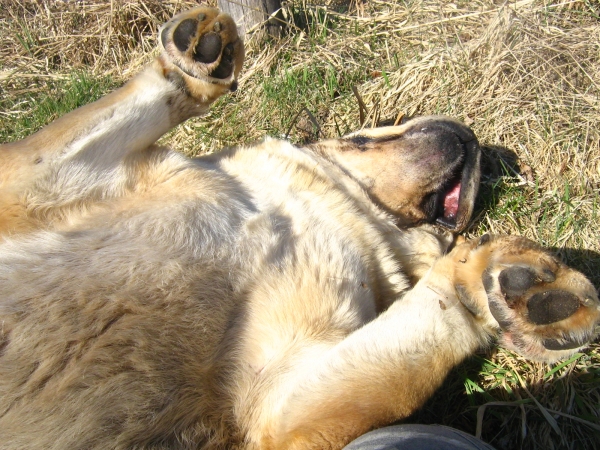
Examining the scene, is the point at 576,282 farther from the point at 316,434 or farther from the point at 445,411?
the point at 316,434

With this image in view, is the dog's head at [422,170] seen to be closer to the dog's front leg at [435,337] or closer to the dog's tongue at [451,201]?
the dog's tongue at [451,201]

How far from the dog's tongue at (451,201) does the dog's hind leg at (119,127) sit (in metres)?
1.40

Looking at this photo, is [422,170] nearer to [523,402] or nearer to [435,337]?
[435,337]

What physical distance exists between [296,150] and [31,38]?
12.5 ft

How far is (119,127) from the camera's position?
2.61m

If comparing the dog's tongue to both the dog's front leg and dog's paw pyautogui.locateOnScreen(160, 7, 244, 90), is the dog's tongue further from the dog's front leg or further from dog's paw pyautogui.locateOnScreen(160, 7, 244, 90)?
dog's paw pyautogui.locateOnScreen(160, 7, 244, 90)

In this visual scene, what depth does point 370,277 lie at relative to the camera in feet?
8.86

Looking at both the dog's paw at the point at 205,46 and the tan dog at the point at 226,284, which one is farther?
the dog's paw at the point at 205,46

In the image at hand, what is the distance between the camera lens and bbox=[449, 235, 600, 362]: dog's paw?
204 cm

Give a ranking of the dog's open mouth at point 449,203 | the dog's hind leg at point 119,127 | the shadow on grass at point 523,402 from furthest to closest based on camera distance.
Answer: the dog's open mouth at point 449,203 → the shadow on grass at point 523,402 → the dog's hind leg at point 119,127

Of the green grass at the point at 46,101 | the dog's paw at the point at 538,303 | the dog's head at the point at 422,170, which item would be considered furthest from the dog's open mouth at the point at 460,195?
the green grass at the point at 46,101

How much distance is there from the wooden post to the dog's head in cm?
206

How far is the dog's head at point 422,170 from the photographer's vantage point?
293cm

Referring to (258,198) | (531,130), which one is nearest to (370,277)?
(258,198)
